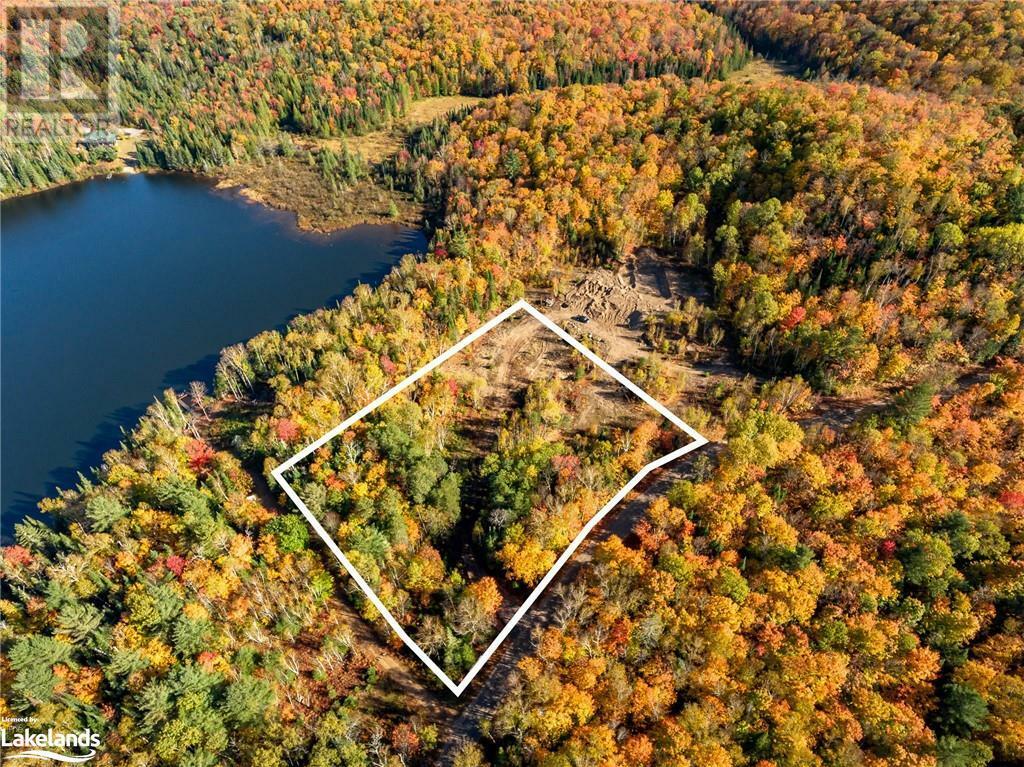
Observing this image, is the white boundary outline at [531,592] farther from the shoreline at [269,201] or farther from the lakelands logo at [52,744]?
the shoreline at [269,201]

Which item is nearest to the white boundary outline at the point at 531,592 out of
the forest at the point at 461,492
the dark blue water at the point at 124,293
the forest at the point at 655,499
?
the forest at the point at 461,492

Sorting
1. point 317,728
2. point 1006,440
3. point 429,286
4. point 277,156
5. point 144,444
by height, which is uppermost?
point 277,156

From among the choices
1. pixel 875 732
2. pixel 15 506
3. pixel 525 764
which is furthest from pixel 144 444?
pixel 875 732

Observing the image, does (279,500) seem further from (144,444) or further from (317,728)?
(317,728)

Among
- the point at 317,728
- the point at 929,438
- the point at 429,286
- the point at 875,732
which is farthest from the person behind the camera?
the point at 429,286

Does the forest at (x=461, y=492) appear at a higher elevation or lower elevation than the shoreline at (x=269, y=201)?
lower

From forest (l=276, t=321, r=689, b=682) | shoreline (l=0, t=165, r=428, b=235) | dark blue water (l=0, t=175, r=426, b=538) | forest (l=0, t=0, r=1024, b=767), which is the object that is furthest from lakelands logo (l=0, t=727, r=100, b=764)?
shoreline (l=0, t=165, r=428, b=235)

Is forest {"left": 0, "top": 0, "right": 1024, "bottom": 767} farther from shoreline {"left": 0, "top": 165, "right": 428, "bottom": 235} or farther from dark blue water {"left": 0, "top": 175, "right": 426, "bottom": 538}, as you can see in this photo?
shoreline {"left": 0, "top": 165, "right": 428, "bottom": 235}
